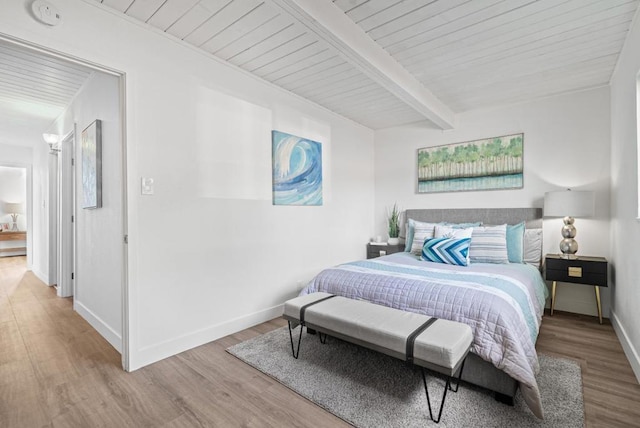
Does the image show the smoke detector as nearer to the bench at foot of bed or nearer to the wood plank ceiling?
the wood plank ceiling

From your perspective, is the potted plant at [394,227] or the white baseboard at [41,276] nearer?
the potted plant at [394,227]

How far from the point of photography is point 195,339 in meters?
2.54

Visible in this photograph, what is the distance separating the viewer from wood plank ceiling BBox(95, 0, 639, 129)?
197cm

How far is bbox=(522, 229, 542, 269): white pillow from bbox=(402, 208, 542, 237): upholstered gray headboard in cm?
11

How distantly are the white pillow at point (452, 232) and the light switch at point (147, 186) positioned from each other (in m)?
2.84

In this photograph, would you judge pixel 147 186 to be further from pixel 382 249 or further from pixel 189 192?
pixel 382 249

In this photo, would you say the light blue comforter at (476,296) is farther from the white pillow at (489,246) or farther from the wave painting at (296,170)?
the wave painting at (296,170)

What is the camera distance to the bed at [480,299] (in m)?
1.71

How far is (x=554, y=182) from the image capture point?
3.48 meters

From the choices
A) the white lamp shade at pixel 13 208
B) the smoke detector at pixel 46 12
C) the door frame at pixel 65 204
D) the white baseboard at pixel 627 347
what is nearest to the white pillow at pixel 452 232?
the white baseboard at pixel 627 347

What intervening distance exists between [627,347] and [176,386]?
3289mm

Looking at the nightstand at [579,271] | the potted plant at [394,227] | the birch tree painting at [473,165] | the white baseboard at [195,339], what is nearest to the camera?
the white baseboard at [195,339]

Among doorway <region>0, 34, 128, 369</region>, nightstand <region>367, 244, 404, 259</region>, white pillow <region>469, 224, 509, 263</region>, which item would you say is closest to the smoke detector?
doorway <region>0, 34, 128, 369</region>

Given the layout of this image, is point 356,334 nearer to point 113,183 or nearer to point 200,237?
point 200,237
